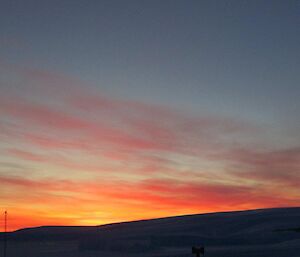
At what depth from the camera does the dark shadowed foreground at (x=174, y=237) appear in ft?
303

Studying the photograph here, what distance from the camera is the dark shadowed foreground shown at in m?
92.4

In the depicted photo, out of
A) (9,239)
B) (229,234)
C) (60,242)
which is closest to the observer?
(229,234)

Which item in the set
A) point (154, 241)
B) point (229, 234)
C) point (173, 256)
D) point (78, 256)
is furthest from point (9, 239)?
point (173, 256)

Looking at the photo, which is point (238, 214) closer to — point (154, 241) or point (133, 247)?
point (154, 241)

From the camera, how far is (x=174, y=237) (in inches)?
4528

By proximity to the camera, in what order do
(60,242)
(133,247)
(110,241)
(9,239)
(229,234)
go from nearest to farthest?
(133,247) → (110,241) → (229,234) → (60,242) → (9,239)

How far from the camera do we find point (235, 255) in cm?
7550

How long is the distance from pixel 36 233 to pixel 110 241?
49.3 m

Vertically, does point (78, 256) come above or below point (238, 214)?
below

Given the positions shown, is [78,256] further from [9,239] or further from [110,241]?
[9,239]

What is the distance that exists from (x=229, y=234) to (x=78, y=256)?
49.4 metres

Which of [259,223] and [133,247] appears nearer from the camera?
[133,247]

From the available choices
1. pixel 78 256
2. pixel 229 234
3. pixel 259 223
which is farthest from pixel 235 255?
pixel 259 223

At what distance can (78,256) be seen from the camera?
79312mm
